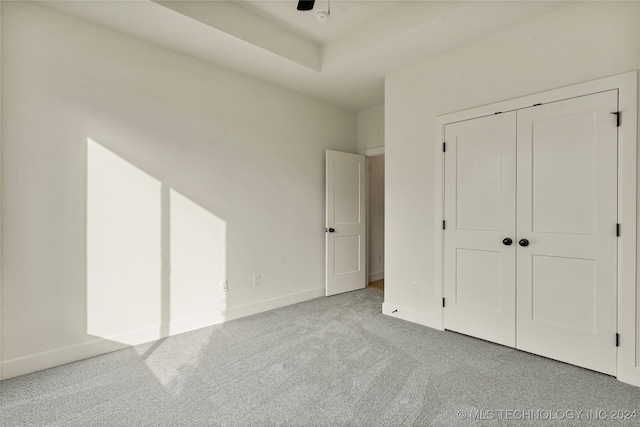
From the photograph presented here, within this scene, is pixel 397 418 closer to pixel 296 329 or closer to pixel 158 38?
pixel 296 329

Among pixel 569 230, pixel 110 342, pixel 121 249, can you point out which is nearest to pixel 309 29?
pixel 121 249

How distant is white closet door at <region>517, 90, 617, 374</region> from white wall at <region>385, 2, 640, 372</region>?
10.9 inches

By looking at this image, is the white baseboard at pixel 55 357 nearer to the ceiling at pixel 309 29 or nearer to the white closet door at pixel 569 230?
the ceiling at pixel 309 29

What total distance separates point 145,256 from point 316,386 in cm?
194

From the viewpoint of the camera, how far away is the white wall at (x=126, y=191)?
239cm

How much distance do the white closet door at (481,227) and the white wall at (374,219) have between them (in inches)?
87.7

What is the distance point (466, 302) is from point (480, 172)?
4.09ft

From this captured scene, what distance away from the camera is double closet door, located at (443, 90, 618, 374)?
2.33 metres

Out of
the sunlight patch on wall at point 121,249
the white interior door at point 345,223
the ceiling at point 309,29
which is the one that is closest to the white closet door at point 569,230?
the ceiling at point 309,29

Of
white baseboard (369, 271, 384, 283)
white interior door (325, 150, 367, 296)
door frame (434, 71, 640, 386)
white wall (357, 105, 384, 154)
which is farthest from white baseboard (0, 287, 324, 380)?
door frame (434, 71, 640, 386)

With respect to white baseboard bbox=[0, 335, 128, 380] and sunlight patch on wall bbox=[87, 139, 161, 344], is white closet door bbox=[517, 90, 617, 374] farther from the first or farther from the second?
white baseboard bbox=[0, 335, 128, 380]

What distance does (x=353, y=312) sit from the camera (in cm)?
377

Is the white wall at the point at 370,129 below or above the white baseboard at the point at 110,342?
above

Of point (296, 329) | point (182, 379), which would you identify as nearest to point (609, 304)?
point (296, 329)
